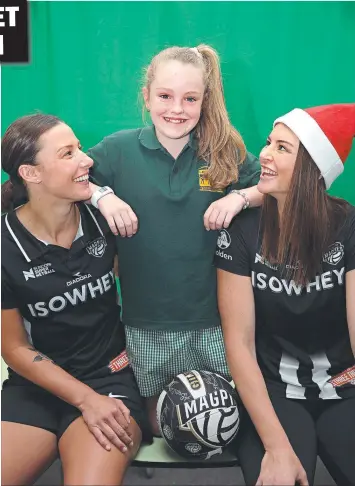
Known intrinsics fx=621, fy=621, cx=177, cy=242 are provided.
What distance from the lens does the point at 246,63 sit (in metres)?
2.74

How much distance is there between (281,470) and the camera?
6.02 ft

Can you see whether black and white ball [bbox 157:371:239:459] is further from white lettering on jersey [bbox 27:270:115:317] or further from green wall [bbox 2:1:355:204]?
green wall [bbox 2:1:355:204]

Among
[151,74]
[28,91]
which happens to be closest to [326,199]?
[151,74]

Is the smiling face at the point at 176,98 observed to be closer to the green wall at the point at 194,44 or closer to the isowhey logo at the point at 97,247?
the isowhey logo at the point at 97,247

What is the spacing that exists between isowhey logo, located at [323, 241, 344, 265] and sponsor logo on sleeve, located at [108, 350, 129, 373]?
0.78 meters

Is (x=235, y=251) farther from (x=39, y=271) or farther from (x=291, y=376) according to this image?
(x=39, y=271)

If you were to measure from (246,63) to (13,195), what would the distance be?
4.02 feet

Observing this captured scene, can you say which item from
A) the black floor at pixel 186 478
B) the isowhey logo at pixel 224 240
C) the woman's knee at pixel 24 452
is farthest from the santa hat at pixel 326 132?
the black floor at pixel 186 478

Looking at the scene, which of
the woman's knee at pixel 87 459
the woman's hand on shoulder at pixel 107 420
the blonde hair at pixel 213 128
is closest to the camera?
the woman's knee at pixel 87 459

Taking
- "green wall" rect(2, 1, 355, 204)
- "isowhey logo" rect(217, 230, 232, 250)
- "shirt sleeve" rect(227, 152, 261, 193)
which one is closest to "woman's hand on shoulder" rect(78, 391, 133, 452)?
"isowhey logo" rect(217, 230, 232, 250)

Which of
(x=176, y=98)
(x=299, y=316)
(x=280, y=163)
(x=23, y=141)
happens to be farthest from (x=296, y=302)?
(x=23, y=141)

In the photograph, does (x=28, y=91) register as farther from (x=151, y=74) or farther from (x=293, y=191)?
(x=293, y=191)

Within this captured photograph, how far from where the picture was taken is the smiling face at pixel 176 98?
2.05 metres

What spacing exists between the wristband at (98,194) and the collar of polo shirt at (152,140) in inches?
9.0
